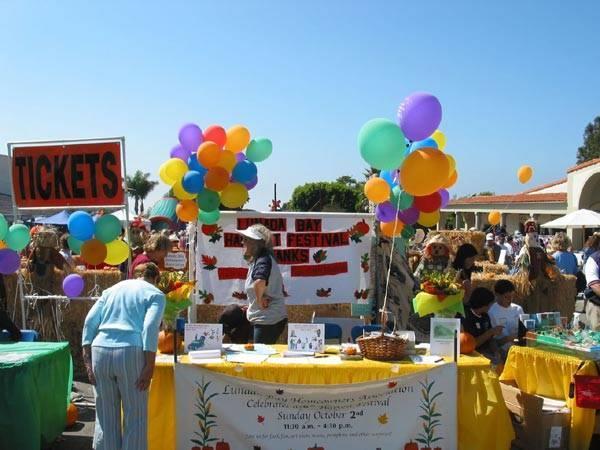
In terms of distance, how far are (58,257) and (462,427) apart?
479cm

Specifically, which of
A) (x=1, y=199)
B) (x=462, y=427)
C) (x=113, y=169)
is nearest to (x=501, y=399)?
(x=462, y=427)

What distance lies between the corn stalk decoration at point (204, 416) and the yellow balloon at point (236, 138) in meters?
3.11

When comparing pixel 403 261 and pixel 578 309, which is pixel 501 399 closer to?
pixel 403 261

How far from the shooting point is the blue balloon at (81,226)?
546 centimetres

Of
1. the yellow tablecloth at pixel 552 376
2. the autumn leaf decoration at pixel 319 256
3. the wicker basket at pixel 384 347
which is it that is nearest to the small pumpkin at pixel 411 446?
the wicker basket at pixel 384 347

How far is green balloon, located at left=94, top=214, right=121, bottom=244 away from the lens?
5527 mm

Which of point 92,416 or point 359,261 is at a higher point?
point 359,261

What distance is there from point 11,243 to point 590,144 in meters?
72.9

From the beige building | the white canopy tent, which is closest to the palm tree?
the beige building

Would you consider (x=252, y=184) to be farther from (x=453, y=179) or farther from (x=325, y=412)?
(x=325, y=412)

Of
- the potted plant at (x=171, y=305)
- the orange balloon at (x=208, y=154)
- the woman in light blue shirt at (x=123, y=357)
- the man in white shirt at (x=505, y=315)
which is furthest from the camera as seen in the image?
the orange balloon at (x=208, y=154)

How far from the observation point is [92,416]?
533cm

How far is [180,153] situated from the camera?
643 cm

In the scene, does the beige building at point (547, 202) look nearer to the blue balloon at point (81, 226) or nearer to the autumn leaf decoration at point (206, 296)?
the autumn leaf decoration at point (206, 296)
